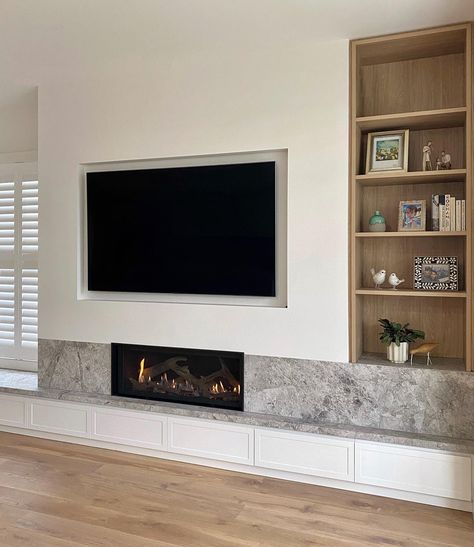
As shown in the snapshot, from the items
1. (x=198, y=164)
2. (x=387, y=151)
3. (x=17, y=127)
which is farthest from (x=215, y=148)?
(x=17, y=127)

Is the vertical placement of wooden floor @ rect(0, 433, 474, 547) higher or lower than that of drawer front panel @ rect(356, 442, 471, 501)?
lower

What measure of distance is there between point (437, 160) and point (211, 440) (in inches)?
89.2

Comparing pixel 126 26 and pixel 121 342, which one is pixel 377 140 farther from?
pixel 121 342

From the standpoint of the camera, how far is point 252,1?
250 cm

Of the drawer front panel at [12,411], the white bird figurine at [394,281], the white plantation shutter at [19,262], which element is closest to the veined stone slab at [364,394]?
the white bird figurine at [394,281]

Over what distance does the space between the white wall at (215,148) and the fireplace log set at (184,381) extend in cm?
20

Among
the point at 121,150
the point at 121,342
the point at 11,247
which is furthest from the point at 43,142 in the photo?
the point at 121,342

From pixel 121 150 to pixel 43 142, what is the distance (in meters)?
0.67

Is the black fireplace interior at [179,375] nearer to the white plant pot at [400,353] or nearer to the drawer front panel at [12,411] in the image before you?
the drawer front panel at [12,411]

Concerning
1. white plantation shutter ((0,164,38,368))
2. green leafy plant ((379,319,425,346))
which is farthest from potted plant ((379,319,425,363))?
white plantation shutter ((0,164,38,368))

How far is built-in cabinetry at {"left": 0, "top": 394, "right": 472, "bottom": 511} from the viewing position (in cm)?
268

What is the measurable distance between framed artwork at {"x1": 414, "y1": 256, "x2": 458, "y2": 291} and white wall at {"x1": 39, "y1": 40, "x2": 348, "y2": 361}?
48 cm

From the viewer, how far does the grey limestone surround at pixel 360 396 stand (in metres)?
2.76

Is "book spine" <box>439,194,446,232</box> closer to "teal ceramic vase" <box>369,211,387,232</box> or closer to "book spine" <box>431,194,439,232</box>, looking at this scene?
"book spine" <box>431,194,439,232</box>
